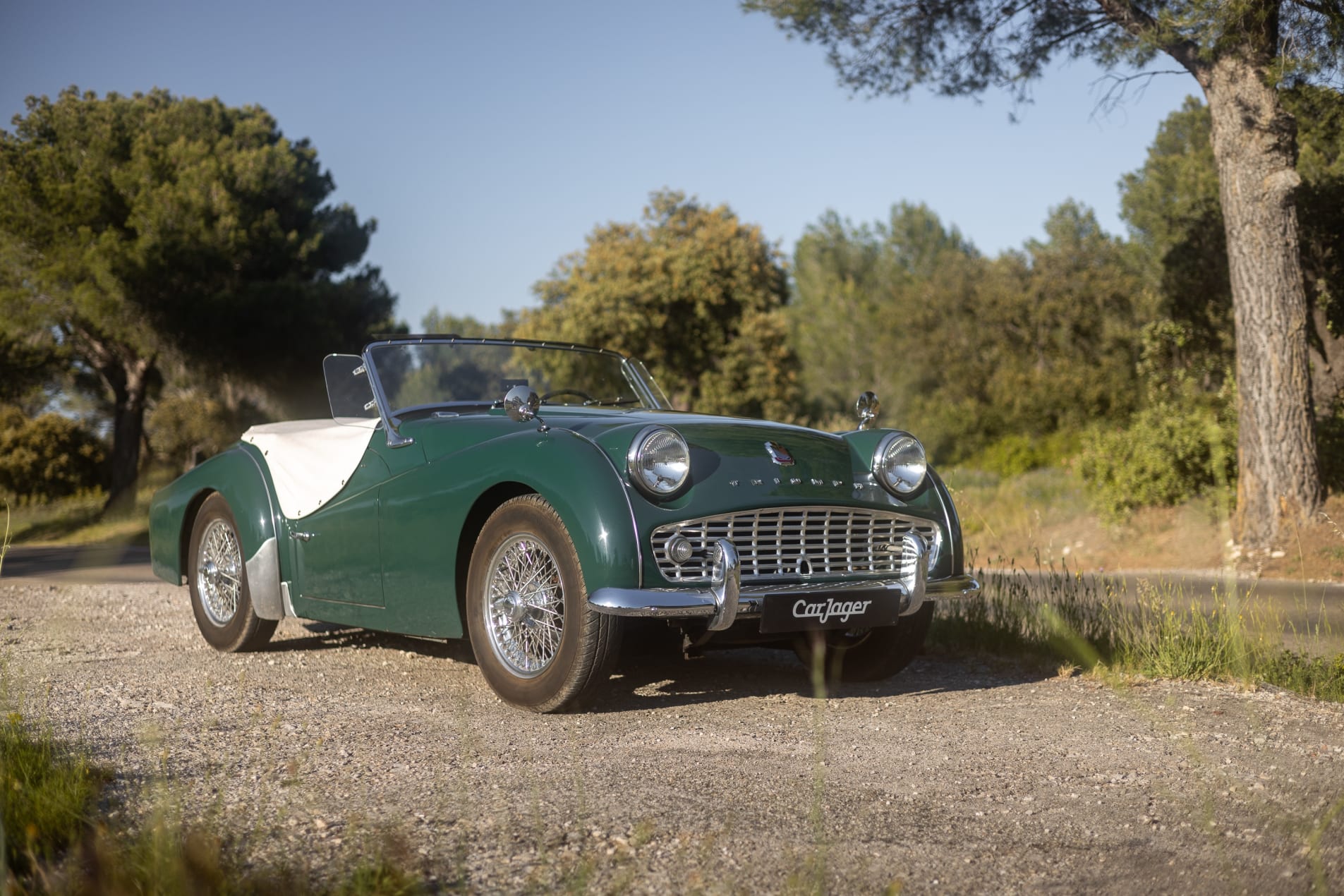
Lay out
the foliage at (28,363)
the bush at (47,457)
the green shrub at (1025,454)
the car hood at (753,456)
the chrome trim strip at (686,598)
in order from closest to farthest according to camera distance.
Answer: the chrome trim strip at (686,598), the car hood at (753,456), the foliage at (28,363), the green shrub at (1025,454), the bush at (47,457)

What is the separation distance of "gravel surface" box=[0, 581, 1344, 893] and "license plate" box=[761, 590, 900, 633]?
362 millimetres

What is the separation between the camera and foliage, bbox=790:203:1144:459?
35.1m

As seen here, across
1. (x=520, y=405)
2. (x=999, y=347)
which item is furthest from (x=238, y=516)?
(x=999, y=347)

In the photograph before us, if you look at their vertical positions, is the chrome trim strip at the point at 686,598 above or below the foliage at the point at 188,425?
below

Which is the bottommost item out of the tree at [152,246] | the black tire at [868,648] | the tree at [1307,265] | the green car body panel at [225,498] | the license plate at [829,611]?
the black tire at [868,648]

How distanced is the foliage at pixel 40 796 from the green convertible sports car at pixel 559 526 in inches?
66.0

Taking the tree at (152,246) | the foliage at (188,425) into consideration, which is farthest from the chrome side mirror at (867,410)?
the foliage at (188,425)

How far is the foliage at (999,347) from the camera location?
115 ft

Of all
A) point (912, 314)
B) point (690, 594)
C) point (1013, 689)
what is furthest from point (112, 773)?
point (912, 314)

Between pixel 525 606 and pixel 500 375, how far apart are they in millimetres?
1975

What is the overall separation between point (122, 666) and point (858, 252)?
73.9 meters

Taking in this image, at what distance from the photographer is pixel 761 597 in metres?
4.60

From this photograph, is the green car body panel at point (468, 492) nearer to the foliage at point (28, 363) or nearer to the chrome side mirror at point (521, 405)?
the chrome side mirror at point (521, 405)

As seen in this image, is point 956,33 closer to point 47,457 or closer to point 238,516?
point 238,516
